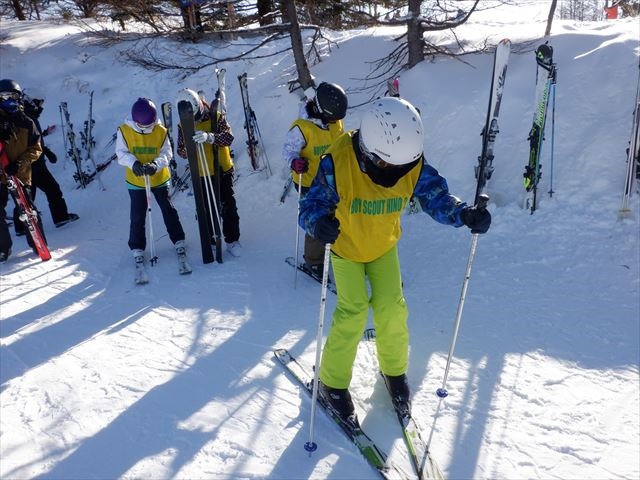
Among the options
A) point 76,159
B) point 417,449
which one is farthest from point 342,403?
point 76,159

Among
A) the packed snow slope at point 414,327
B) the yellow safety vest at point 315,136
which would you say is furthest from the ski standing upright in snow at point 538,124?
the yellow safety vest at point 315,136

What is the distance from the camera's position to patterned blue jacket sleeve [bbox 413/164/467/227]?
2854mm

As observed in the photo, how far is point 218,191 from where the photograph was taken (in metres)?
5.76

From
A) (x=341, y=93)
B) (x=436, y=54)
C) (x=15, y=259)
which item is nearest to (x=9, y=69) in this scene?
(x=15, y=259)

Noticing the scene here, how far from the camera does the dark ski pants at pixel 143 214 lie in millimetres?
5504

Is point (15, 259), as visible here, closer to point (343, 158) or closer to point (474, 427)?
point (343, 158)

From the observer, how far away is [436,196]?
2.90 metres

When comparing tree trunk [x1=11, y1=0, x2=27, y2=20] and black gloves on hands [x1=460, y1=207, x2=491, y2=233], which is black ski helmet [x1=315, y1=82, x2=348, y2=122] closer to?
black gloves on hands [x1=460, y1=207, x2=491, y2=233]

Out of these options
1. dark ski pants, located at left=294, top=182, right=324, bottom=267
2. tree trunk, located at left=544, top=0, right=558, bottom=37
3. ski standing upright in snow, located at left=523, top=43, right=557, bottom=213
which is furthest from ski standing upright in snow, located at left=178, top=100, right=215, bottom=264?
tree trunk, located at left=544, top=0, right=558, bottom=37

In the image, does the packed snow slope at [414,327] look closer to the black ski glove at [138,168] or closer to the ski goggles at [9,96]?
the black ski glove at [138,168]

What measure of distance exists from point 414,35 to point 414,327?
5937mm

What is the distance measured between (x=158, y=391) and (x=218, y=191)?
2.86 metres

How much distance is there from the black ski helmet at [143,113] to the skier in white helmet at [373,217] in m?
3.03

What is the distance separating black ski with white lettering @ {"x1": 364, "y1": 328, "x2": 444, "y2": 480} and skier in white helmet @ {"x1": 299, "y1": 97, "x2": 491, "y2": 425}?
0.24 ft
